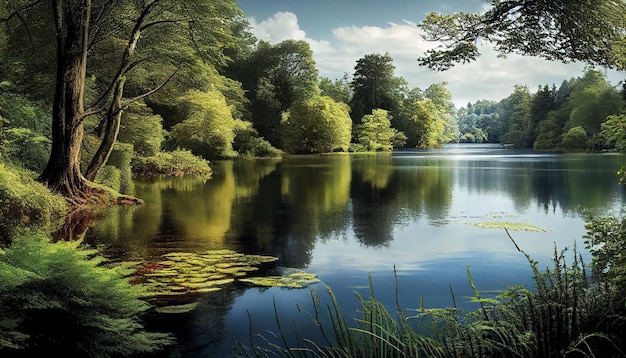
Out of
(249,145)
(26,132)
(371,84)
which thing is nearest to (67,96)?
(26,132)

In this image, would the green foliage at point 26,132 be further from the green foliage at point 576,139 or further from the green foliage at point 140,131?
the green foliage at point 576,139

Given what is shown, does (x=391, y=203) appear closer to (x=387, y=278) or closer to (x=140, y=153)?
(x=387, y=278)

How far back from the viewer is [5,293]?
2.49 metres

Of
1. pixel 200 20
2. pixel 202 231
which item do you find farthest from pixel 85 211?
pixel 200 20

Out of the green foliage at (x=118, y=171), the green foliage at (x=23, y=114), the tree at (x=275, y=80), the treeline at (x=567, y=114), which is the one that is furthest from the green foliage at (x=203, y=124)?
the treeline at (x=567, y=114)

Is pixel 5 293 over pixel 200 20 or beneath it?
beneath

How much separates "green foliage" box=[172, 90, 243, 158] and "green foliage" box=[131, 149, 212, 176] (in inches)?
110

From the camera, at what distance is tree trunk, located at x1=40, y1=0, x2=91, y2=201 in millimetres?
8227

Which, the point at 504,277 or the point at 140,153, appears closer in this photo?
the point at 504,277

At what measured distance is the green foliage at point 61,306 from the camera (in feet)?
8.18

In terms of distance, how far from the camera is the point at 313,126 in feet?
108

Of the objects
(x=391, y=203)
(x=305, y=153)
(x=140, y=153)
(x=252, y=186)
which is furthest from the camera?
(x=305, y=153)

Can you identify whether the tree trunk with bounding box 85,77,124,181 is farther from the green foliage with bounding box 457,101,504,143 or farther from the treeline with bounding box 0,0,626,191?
the green foliage with bounding box 457,101,504,143

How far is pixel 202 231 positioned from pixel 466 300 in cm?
407
